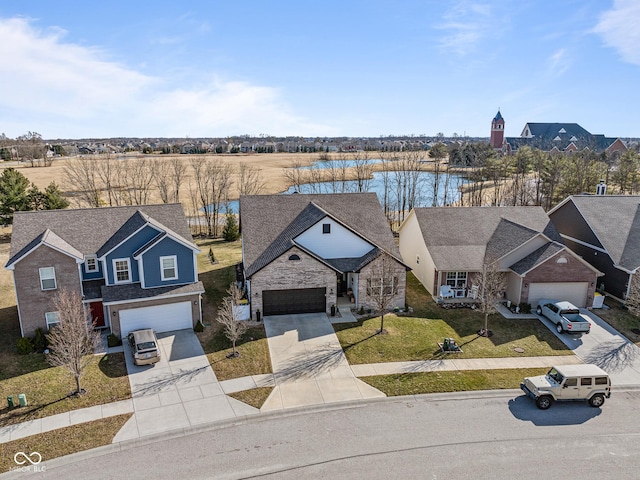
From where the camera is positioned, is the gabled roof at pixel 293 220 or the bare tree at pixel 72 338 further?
the gabled roof at pixel 293 220

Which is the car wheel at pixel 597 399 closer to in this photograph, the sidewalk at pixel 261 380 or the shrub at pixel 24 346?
the sidewalk at pixel 261 380

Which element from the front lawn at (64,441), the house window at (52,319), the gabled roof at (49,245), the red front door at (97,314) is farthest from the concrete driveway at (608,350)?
the house window at (52,319)

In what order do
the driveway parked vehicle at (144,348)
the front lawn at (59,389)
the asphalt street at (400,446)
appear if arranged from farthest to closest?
the driveway parked vehicle at (144,348) → the front lawn at (59,389) → the asphalt street at (400,446)

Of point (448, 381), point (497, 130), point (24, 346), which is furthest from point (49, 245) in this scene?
point (497, 130)

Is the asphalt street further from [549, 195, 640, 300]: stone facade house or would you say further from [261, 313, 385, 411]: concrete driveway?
[549, 195, 640, 300]: stone facade house

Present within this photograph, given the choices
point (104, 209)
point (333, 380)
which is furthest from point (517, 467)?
point (104, 209)

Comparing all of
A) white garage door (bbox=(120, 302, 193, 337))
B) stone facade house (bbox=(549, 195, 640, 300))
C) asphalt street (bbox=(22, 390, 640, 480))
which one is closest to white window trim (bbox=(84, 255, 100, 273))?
white garage door (bbox=(120, 302, 193, 337))

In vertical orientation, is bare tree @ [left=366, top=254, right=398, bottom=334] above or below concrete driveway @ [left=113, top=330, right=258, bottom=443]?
above

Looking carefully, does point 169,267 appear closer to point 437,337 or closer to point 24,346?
point 24,346

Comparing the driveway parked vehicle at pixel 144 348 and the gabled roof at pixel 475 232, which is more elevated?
the gabled roof at pixel 475 232
